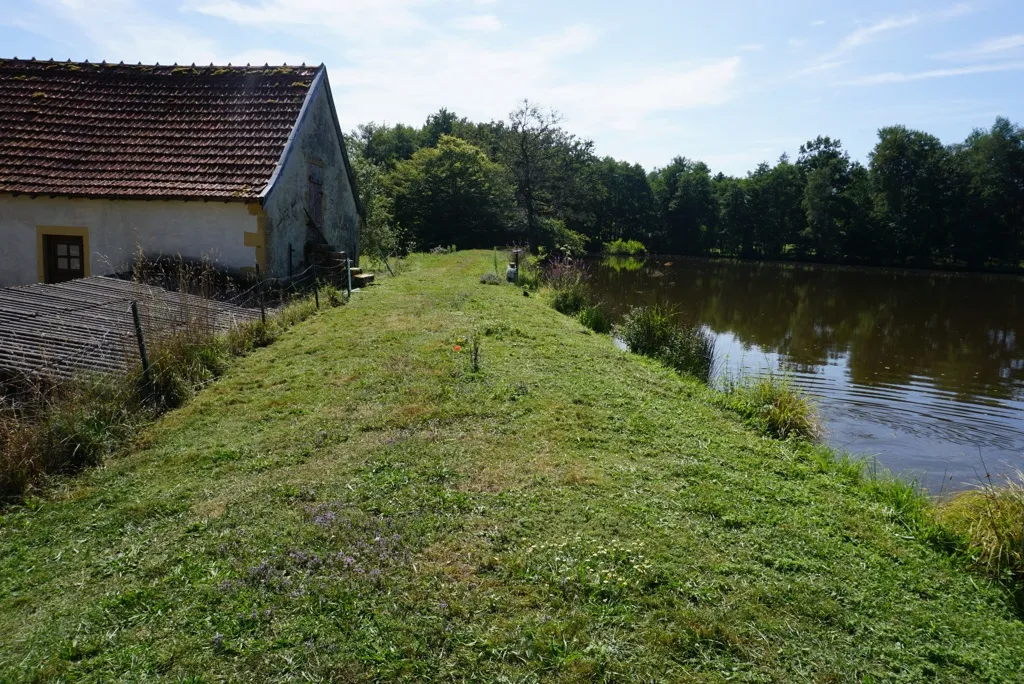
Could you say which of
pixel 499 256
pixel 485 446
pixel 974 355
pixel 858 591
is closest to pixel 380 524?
pixel 485 446

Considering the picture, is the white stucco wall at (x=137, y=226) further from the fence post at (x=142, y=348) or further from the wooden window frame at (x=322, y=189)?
the fence post at (x=142, y=348)

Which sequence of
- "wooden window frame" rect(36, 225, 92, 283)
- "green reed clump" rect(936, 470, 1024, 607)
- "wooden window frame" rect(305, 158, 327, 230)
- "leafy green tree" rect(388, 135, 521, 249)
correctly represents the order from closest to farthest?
"green reed clump" rect(936, 470, 1024, 607)
"wooden window frame" rect(36, 225, 92, 283)
"wooden window frame" rect(305, 158, 327, 230)
"leafy green tree" rect(388, 135, 521, 249)

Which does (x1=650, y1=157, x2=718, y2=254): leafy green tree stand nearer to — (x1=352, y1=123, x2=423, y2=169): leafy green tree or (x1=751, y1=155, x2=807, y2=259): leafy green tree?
(x1=751, y1=155, x2=807, y2=259): leafy green tree

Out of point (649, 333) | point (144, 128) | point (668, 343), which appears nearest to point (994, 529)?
point (668, 343)

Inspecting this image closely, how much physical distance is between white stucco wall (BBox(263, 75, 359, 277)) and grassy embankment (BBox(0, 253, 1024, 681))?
25.5ft

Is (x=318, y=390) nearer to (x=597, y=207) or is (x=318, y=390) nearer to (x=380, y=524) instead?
(x=380, y=524)

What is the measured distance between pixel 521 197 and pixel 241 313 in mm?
41880

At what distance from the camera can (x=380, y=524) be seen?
527cm

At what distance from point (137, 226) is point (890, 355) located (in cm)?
1898

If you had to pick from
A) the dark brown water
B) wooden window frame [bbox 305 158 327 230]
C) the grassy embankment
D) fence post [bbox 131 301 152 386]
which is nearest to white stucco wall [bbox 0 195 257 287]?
wooden window frame [bbox 305 158 327 230]

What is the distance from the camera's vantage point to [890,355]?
60.5 ft

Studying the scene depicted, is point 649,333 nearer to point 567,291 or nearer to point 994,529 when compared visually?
point 567,291

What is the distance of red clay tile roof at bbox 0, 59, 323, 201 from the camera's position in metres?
14.9

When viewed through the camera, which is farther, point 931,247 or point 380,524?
point 931,247
